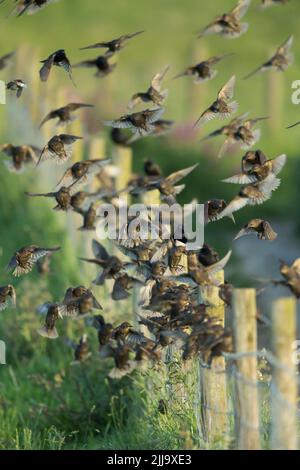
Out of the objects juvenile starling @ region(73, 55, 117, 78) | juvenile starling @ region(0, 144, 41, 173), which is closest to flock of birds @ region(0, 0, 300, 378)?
juvenile starling @ region(73, 55, 117, 78)

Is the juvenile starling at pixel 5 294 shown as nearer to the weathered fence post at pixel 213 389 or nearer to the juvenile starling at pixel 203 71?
the weathered fence post at pixel 213 389

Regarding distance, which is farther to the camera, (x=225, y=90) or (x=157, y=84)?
(x=157, y=84)

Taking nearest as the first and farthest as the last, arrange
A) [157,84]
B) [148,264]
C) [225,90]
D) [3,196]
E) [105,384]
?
[148,264] < [225,90] < [157,84] < [105,384] < [3,196]

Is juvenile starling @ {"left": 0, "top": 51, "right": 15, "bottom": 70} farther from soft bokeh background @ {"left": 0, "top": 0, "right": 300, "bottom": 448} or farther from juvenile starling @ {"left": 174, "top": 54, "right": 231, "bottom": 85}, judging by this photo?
soft bokeh background @ {"left": 0, "top": 0, "right": 300, "bottom": 448}

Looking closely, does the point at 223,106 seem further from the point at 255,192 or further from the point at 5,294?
the point at 5,294

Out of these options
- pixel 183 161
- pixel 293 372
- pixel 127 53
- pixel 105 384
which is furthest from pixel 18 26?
pixel 293 372

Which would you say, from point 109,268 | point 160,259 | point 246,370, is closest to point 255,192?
point 160,259
